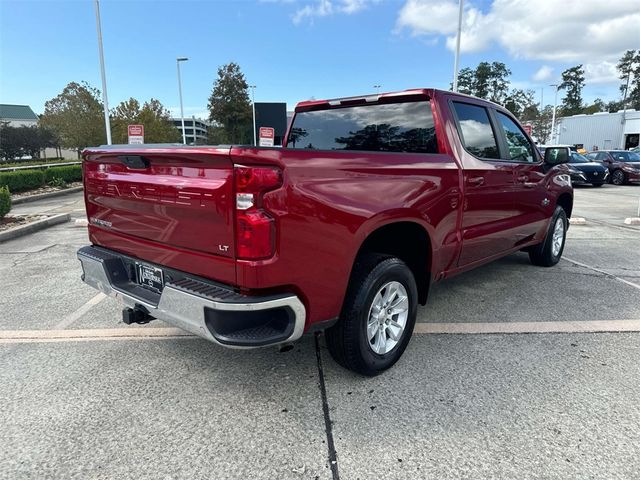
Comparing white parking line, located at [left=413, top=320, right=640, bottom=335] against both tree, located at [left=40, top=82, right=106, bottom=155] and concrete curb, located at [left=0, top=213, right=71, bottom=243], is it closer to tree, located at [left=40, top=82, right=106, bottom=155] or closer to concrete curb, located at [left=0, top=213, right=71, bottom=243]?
concrete curb, located at [left=0, top=213, right=71, bottom=243]

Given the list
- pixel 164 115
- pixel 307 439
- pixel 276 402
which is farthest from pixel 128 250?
pixel 164 115

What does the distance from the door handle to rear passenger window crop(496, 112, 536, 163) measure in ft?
2.74

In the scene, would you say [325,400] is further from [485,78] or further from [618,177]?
[485,78]

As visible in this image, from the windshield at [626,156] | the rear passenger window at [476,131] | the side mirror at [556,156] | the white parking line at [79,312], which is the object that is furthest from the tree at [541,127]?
the white parking line at [79,312]

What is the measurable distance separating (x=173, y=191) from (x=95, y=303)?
265cm

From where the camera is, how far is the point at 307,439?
8.01 ft

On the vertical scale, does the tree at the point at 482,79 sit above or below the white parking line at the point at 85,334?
above

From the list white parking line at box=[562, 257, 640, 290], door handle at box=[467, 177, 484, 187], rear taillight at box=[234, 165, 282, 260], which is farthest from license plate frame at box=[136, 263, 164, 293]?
white parking line at box=[562, 257, 640, 290]

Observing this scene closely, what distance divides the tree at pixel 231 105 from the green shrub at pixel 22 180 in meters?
46.4

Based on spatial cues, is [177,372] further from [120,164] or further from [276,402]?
[120,164]

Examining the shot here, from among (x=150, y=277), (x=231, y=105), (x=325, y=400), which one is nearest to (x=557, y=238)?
(x=325, y=400)

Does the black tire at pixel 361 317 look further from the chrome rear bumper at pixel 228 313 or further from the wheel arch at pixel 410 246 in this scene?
the chrome rear bumper at pixel 228 313

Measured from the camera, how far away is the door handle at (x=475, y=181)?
3712 millimetres

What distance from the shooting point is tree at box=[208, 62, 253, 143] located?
59906mm
